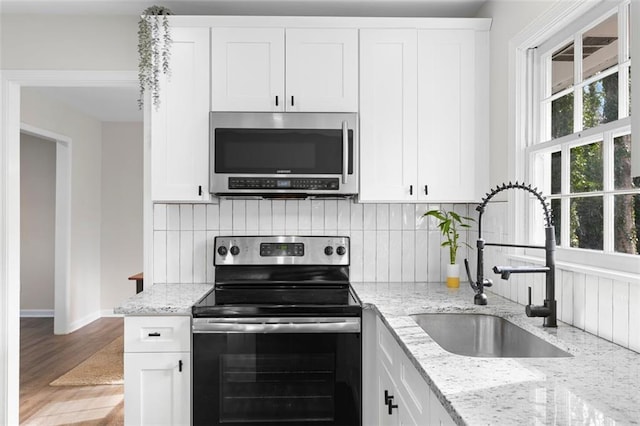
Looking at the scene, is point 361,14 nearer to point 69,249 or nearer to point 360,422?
point 360,422

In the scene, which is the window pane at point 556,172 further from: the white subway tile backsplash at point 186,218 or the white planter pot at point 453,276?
the white subway tile backsplash at point 186,218

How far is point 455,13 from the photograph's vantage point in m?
2.93

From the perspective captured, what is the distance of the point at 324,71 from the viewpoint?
2666mm

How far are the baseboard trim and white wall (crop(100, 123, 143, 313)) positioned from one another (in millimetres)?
630

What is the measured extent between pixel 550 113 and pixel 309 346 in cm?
149

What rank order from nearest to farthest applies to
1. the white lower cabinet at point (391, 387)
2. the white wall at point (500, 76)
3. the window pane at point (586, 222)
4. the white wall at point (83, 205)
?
the white lower cabinet at point (391, 387) → the window pane at point (586, 222) → the white wall at point (500, 76) → the white wall at point (83, 205)

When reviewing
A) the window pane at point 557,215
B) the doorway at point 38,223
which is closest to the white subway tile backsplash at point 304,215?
the window pane at point 557,215

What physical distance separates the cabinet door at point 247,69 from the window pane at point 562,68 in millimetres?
1293

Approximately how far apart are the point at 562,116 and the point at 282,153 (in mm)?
1306

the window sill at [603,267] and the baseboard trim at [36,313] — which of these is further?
the baseboard trim at [36,313]

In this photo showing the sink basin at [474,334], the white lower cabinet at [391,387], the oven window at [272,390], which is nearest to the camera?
the white lower cabinet at [391,387]

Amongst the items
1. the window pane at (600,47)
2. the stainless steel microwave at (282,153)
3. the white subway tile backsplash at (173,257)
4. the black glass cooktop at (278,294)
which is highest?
the window pane at (600,47)

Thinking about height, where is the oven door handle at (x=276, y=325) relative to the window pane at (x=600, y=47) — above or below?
below

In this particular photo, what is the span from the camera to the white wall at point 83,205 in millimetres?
5523
